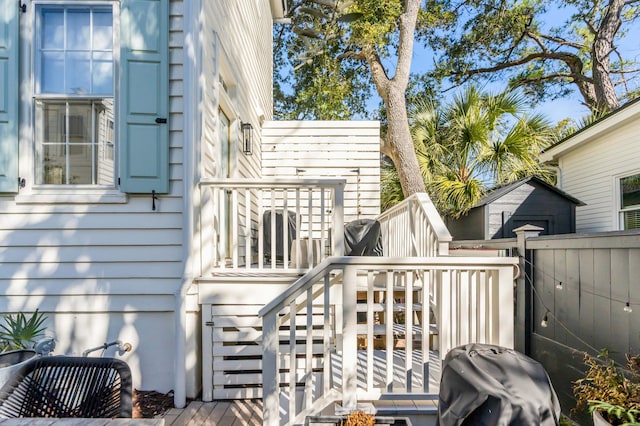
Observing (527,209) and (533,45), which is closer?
(527,209)

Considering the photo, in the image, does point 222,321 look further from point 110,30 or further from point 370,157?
point 370,157

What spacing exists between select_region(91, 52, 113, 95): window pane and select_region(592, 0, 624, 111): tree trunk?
39.7 ft

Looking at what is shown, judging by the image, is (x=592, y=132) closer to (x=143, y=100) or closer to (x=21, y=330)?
(x=143, y=100)

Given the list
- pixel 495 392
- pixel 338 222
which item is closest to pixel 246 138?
pixel 338 222

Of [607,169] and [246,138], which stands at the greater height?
[246,138]

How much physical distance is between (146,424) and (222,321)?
1560mm

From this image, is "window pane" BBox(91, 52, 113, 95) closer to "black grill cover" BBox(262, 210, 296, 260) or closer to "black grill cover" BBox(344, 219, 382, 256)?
"black grill cover" BBox(262, 210, 296, 260)

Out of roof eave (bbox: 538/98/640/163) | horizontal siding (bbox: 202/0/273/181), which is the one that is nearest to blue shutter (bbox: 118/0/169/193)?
horizontal siding (bbox: 202/0/273/181)

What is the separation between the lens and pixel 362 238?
4.06 m

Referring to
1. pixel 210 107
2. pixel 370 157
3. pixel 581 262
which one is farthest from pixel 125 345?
pixel 370 157

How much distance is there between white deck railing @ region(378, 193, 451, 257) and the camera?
3.13m

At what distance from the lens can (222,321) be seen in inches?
117

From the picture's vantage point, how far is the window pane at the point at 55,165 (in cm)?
310

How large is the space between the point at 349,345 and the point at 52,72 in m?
3.33
